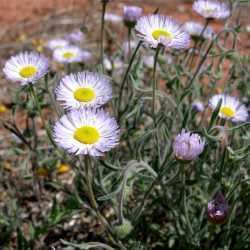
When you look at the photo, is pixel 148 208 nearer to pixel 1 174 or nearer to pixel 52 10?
pixel 1 174

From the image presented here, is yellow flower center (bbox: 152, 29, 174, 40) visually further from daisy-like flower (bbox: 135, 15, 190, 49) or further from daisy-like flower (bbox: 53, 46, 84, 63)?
daisy-like flower (bbox: 53, 46, 84, 63)

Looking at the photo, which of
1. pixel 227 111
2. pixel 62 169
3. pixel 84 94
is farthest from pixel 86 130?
pixel 62 169

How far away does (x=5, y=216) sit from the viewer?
7.52ft

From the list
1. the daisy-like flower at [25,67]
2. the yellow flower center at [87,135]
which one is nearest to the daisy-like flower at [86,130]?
the yellow flower center at [87,135]

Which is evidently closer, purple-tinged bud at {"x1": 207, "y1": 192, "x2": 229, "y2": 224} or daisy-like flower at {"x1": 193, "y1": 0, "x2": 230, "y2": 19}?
purple-tinged bud at {"x1": 207, "y1": 192, "x2": 229, "y2": 224}

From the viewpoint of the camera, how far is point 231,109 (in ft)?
7.18

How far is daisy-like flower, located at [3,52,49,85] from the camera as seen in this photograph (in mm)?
1850

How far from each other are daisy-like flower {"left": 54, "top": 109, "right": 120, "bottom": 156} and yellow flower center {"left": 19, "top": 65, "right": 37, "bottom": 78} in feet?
1.16

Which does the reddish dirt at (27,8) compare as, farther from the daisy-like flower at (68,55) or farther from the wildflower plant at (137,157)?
the wildflower plant at (137,157)

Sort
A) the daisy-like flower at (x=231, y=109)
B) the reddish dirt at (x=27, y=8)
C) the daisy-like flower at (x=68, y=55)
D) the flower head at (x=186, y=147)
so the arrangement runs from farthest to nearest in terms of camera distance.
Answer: the reddish dirt at (x=27, y=8) → the daisy-like flower at (x=68, y=55) → the daisy-like flower at (x=231, y=109) → the flower head at (x=186, y=147)

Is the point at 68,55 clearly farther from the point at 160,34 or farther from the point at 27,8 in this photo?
the point at 27,8

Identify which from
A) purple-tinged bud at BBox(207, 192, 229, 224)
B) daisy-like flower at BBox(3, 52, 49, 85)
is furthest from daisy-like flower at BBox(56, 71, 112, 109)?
purple-tinged bud at BBox(207, 192, 229, 224)

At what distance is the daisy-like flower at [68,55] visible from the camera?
2740mm

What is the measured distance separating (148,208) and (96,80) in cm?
64
